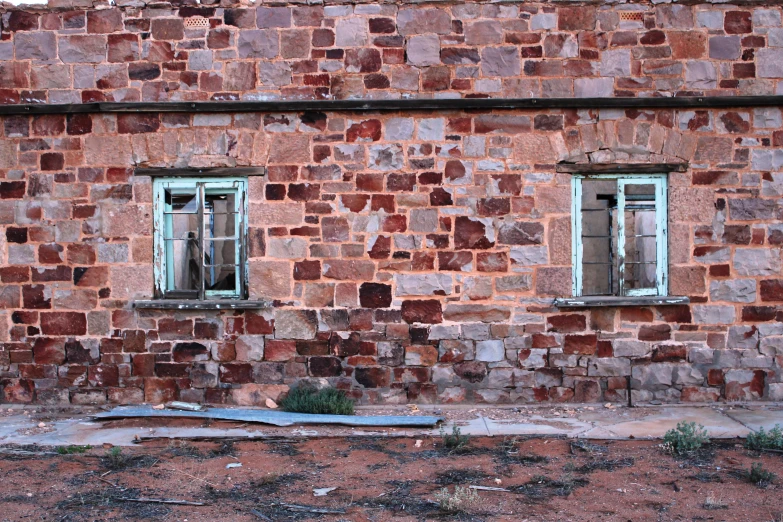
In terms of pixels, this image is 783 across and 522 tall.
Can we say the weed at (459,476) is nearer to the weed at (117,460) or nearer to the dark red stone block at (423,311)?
the dark red stone block at (423,311)

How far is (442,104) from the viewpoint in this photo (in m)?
6.70

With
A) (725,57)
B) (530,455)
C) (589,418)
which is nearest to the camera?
(530,455)

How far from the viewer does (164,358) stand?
685 cm

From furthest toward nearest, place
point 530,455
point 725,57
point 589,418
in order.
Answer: point 725,57 → point 589,418 → point 530,455

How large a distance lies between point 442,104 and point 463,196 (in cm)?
88

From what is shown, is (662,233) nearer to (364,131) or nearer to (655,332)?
(655,332)

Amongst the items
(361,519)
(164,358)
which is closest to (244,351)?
(164,358)

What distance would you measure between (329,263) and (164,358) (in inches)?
72.1

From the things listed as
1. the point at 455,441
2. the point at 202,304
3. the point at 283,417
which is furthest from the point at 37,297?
the point at 455,441

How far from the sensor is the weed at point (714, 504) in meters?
4.14

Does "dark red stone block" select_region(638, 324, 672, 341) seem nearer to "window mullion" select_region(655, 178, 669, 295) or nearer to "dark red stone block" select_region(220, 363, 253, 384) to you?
"window mullion" select_region(655, 178, 669, 295)

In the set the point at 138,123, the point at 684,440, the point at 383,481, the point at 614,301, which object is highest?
the point at 138,123

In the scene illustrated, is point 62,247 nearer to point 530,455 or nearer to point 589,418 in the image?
point 530,455

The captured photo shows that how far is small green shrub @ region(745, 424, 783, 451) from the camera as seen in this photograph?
17.3 ft
